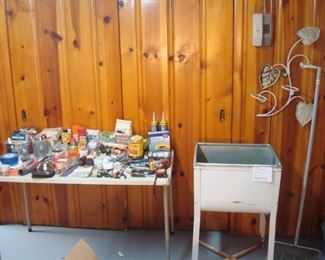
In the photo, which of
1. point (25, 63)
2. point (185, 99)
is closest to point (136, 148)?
point (185, 99)

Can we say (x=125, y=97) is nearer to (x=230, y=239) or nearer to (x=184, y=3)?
(x=184, y=3)

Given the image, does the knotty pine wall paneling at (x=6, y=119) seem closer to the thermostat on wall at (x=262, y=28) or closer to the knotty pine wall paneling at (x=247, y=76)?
the knotty pine wall paneling at (x=247, y=76)

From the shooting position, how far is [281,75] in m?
2.25

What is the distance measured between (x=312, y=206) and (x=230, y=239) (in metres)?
0.65

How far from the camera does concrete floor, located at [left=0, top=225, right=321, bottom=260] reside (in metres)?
2.37

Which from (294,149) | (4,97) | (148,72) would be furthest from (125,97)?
(294,149)

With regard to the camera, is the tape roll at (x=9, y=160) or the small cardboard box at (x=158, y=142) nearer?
the tape roll at (x=9, y=160)

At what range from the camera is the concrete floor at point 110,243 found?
2.37 metres

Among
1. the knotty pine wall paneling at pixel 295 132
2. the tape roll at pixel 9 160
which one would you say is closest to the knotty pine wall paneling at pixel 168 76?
the knotty pine wall paneling at pixel 295 132

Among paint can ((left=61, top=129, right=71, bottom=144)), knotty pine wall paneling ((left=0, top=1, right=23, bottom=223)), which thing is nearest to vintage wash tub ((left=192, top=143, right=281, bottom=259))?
paint can ((left=61, top=129, right=71, bottom=144))

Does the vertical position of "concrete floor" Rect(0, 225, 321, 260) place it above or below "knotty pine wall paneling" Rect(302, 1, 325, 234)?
below

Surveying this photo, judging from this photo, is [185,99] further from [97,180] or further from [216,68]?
[97,180]

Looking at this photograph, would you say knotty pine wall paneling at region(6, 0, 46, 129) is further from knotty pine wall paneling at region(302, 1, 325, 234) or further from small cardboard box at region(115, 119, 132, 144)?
knotty pine wall paneling at region(302, 1, 325, 234)

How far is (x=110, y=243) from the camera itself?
251 cm
